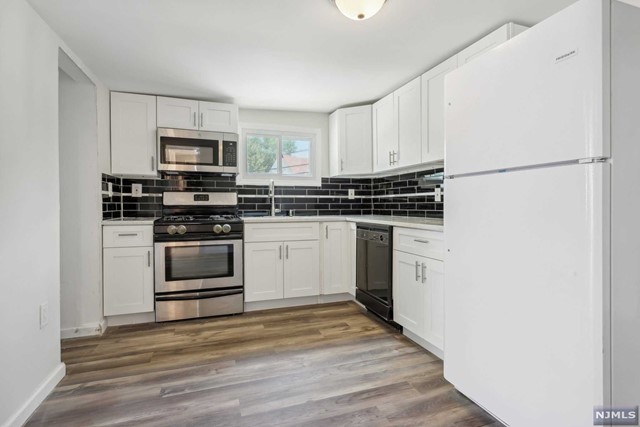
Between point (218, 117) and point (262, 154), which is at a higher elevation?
point (218, 117)

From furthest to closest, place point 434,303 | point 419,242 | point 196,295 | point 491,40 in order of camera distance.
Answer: point 196,295 < point 419,242 < point 434,303 < point 491,40

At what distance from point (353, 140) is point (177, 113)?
1.86m

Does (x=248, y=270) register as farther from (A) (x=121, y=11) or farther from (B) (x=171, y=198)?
(A) (x=121, y=11)

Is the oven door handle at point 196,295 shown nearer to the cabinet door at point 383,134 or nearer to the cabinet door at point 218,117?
the cabinet door at point 218,117

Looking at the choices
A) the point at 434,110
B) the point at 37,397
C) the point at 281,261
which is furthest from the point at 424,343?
the point at 37,397

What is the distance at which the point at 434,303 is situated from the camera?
211cm

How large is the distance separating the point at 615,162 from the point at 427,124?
63.9 inches

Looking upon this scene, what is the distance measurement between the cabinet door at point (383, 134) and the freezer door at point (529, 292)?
60.5 inches

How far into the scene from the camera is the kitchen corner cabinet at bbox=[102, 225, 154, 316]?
8.96 feet

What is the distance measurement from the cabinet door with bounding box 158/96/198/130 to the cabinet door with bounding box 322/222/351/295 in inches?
68.0

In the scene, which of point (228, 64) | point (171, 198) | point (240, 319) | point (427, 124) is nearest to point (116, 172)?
point (171, 198)

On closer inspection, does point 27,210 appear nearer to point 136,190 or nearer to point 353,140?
point 136,190

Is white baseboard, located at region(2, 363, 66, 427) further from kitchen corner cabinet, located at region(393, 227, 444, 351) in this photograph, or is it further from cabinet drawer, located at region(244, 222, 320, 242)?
kitchen corner cabinet, located at region(393, 227, 444, 351)

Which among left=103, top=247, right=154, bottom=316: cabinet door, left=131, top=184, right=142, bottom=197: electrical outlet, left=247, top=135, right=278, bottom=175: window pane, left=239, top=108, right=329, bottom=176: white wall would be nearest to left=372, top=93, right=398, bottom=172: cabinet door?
left=239, top=108, right=329, bottom=176: white wall
